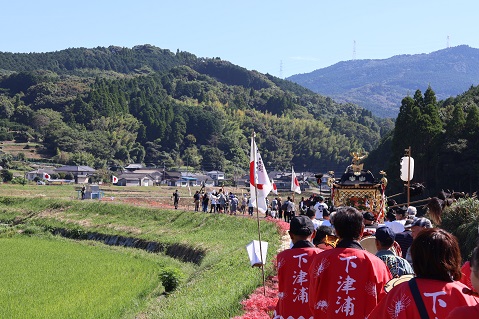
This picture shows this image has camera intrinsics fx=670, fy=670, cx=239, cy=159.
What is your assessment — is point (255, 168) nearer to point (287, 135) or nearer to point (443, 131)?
point (443, 131)

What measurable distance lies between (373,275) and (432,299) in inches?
48.0

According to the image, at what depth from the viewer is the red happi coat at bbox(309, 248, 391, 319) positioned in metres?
5.39

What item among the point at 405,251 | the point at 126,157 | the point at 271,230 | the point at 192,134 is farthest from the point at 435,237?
the point at 192,134

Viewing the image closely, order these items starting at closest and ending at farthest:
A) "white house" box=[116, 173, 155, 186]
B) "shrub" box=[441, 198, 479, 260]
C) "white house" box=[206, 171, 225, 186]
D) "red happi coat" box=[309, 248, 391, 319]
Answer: "red happi coat" box=[309, 248, 391, 319] < "shrub" box=[441, 198, 479, 260] < "white house" box=[116, 173, 155, 186] < "white house" box=[206, 171, 225, 186]

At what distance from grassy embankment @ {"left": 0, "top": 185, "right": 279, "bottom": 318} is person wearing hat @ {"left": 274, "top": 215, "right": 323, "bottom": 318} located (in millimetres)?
4267

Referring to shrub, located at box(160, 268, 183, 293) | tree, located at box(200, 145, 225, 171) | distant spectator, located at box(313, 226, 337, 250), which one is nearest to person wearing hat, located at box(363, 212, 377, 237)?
distant spectator, located at box(313, 226, 337, 250)

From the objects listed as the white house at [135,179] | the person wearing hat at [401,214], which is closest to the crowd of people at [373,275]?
the person wearing hat at [401,214]

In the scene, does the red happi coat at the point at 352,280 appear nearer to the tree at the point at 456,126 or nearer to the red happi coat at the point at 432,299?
the red happi coat at the point at 432,299

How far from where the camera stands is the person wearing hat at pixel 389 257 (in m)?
5.68

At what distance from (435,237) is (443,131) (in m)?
39.9

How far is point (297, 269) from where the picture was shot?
→ 6.58m

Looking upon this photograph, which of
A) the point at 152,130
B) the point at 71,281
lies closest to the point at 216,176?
the point at 152,130

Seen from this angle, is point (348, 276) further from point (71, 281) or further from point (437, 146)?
point (437, 146)

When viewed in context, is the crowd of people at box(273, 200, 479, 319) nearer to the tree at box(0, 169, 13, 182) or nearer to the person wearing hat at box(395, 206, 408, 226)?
the person wearing hat at box(395, 206, 408, 226)
